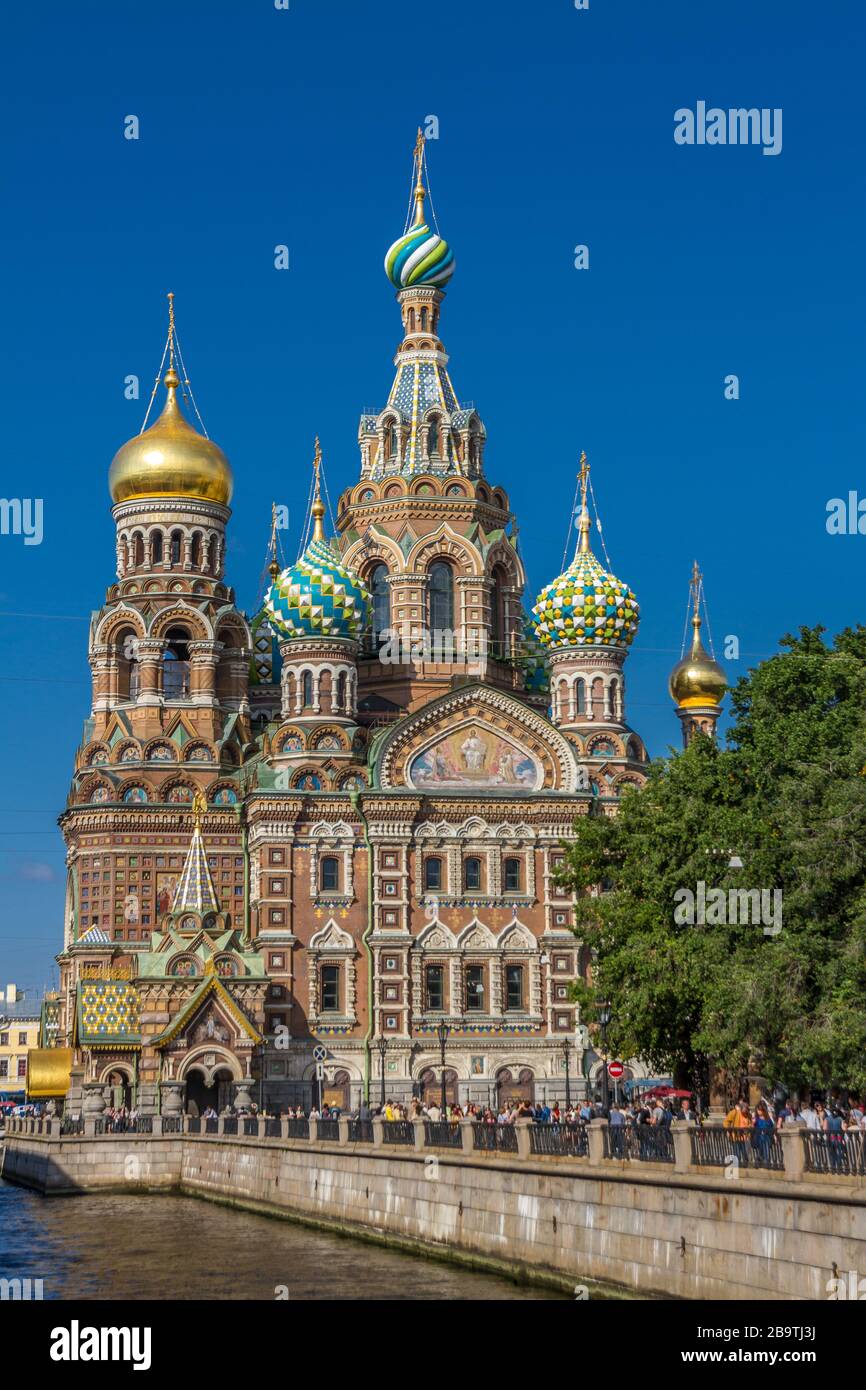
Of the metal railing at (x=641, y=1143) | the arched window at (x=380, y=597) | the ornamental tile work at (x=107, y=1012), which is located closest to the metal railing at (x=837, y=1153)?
the metal railing at (x=641, y=1143)

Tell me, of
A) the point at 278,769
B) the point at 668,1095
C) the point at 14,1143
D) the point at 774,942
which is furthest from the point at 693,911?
the point at 14,1143

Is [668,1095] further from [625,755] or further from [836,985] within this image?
[625,755]

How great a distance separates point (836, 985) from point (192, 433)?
36.0 meters

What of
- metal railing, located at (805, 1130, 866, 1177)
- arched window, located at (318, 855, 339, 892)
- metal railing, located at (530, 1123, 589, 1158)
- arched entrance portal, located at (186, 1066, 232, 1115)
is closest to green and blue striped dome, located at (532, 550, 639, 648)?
arched window, located at (318, 855, 339, 892)

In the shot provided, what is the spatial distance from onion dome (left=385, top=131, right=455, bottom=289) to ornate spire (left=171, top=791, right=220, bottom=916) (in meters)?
19.6

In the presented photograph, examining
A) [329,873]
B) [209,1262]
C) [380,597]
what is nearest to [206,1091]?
[329,873]

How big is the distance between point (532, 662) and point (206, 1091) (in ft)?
60.8

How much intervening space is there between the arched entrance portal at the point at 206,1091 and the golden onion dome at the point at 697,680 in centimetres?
2292

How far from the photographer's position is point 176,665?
63.3 m

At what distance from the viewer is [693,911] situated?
37.9 metres

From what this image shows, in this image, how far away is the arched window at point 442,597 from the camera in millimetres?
62656

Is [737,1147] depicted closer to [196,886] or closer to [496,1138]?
[496,1138]

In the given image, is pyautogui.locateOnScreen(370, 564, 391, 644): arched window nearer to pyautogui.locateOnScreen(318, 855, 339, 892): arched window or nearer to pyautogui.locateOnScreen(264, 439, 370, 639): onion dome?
pyautogui.locateOnScreen(264, 439, 370, 639): onion dome
